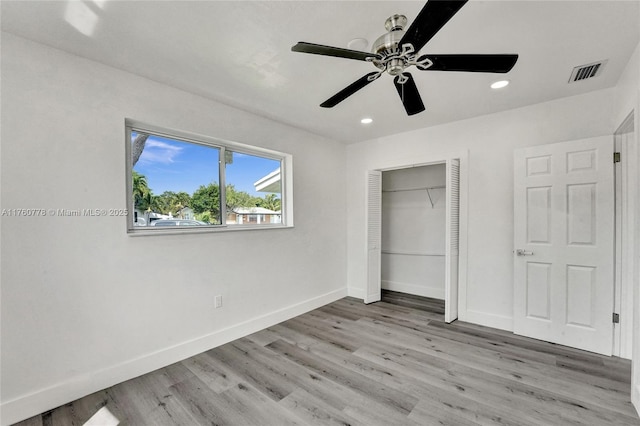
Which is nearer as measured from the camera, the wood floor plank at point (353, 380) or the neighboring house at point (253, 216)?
the wood floor plank at point (353, 380)

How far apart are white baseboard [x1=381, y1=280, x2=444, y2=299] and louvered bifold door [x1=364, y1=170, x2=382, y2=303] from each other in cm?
71

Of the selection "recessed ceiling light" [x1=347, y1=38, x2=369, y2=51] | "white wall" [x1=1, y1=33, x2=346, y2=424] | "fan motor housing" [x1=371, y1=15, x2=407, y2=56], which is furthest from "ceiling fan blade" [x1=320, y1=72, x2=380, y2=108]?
"white wall" [x1=1, y1=33, x2=346, y2=424]

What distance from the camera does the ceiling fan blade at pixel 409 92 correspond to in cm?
186

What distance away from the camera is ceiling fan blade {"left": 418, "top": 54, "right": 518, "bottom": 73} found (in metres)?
1.54

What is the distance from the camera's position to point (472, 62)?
62.5 inches

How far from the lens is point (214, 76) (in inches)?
96.1

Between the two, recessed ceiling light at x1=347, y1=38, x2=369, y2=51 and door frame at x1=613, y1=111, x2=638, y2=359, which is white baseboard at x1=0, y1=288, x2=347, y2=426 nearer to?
recessed ceiling light at x1=347, y1=38, x2=369, y2=51

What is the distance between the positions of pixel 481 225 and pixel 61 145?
414cm

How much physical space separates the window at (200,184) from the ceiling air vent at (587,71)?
298cm

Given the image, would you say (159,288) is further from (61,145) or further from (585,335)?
(585,335)

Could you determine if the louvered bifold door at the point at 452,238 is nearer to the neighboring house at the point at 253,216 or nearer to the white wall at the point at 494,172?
the white wall at the point at 494,172

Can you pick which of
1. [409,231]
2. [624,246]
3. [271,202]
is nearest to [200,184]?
[271,202]

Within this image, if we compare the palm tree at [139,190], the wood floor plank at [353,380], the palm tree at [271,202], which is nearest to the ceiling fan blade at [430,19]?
the wood floor plank at [353,380]

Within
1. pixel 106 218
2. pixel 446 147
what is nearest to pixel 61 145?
pixel 106 218
